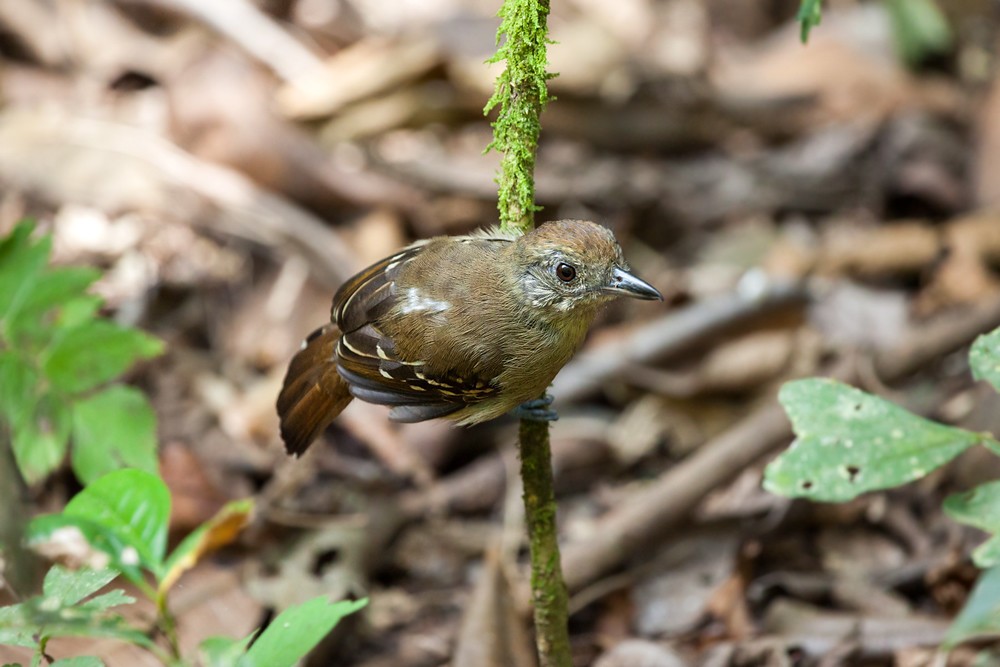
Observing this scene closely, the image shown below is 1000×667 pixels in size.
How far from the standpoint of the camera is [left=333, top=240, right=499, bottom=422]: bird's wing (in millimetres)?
2803

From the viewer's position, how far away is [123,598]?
6.62ft

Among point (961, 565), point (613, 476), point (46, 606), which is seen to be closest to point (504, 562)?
point (613, 476)

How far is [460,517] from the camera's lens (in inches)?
165

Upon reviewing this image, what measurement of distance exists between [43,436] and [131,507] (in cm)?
112

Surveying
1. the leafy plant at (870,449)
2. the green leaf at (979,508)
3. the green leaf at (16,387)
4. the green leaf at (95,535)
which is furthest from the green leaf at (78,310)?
the green leaf at (979,508)

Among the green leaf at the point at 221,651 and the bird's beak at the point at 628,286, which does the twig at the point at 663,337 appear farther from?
the green leaf at the point at 221,651

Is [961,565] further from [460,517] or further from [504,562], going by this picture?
[460,517]

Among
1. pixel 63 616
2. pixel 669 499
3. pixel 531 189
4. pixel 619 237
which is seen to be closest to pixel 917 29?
pixel 619 237

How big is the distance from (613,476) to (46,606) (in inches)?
110

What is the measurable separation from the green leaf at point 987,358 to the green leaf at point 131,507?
5.50ft

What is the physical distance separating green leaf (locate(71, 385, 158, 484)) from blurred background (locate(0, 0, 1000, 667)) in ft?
1.75

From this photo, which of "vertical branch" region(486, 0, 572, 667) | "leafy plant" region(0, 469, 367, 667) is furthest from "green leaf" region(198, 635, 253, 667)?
"vertical branch" region(486, 0, 572, 667)

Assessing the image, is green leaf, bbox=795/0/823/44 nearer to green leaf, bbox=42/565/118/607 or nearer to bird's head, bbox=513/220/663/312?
bird's head, bbox=513/220/663/312

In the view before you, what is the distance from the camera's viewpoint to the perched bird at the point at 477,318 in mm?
2783
